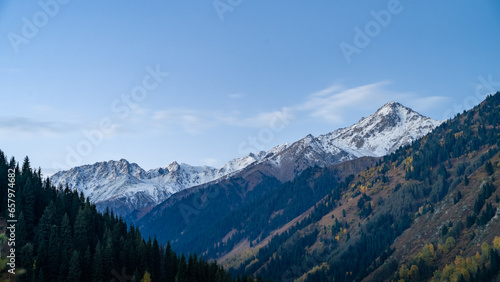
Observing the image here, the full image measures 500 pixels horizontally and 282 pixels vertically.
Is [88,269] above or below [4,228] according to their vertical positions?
below

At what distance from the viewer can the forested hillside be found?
137500 mm

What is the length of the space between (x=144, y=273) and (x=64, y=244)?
27.9 metres

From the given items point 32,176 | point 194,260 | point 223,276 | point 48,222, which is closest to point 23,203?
point 48,222

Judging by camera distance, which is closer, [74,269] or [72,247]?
[74,269]

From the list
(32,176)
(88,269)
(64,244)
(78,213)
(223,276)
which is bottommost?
(223,276)

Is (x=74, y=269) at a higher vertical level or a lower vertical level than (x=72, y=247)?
lower

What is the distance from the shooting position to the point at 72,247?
153m

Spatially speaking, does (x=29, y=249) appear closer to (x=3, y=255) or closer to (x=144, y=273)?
(x=3, y=255)

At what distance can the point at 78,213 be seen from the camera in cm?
17012

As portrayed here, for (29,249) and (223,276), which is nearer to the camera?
(29,249)

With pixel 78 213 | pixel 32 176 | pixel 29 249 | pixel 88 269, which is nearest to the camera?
pixel 29 249

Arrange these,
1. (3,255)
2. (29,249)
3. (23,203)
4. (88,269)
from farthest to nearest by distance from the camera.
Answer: (23,203) < (88,269) < (29,249) < (3,255)

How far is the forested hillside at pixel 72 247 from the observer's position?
138 metres

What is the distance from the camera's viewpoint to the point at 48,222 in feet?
500
